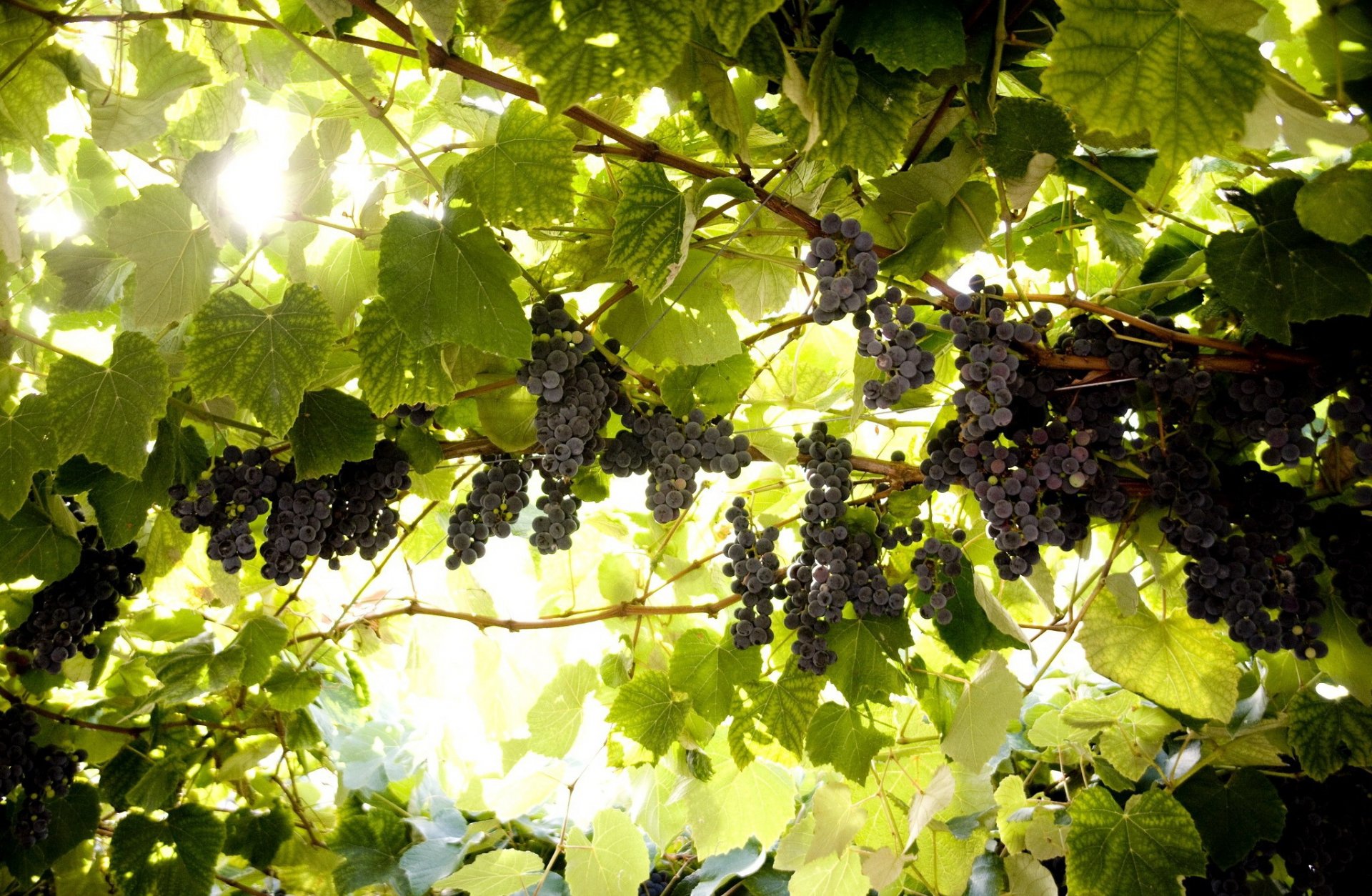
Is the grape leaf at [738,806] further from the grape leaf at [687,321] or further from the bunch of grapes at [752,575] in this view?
the grape leaf at [687,321]

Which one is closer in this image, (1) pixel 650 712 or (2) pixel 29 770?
(1) pixel 650 712

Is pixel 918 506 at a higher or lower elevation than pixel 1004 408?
lower

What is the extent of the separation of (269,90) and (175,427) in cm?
67

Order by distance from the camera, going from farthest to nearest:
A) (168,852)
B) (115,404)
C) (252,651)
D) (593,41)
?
(168,852) → (252,651) → (115,404) → (593,41)

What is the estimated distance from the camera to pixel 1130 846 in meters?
1.84

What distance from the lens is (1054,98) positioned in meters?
1.05

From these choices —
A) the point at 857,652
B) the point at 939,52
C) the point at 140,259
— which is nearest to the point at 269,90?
the point at 140,259

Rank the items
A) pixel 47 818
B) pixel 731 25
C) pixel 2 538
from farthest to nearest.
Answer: pixel 47 818 < pixel 2 538 < pixel 731 25

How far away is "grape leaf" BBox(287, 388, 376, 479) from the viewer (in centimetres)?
150

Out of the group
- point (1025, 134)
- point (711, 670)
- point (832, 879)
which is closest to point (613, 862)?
point (832, 879)

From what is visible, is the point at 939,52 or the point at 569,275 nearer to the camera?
the point at 939,52

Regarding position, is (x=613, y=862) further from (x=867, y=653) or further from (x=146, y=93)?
(x=146, y=93)

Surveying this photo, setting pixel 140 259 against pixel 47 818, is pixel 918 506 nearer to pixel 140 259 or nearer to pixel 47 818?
pixel 140 259

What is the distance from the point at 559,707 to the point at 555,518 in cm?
69
